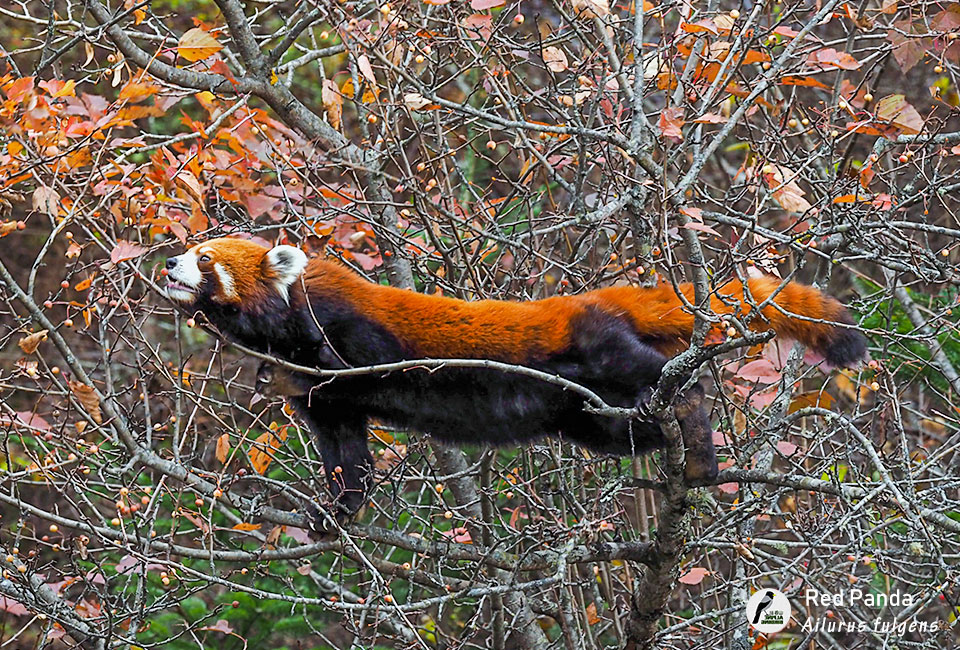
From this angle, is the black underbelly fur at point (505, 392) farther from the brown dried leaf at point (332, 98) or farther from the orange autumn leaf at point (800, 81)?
the orange autumn leaf at point (800, 81)

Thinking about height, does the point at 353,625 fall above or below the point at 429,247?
below

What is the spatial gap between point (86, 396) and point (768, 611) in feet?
7.35

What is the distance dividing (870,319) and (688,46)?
5.17 feet

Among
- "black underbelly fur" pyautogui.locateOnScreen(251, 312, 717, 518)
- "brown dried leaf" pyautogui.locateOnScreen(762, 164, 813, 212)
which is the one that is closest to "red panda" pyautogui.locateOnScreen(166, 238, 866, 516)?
"black underbelly fur" pyautogui.locateOnScreen(251, 312, 717, 518)

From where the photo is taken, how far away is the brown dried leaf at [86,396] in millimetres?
3047

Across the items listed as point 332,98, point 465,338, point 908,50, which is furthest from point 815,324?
point 332,98

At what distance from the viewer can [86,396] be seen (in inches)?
121

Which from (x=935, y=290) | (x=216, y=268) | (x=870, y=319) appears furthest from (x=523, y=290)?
(x=935, y=290)

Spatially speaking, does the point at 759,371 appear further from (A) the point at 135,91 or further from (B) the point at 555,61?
(A) the point at 135,91

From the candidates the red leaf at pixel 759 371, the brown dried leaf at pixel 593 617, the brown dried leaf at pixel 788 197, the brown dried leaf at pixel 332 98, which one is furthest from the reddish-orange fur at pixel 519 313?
the brown dried leaf at pixel 593 617

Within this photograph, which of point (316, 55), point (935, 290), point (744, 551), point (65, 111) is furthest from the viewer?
point (935, 290)

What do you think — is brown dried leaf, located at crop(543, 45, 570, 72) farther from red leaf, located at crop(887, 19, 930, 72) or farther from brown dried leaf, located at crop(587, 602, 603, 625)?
brown dried leaf, located at crop(587, 602, 603, 625)

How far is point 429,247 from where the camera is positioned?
4.16 metres

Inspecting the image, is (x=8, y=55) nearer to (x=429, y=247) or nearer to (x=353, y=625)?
(x=429, y=247)
